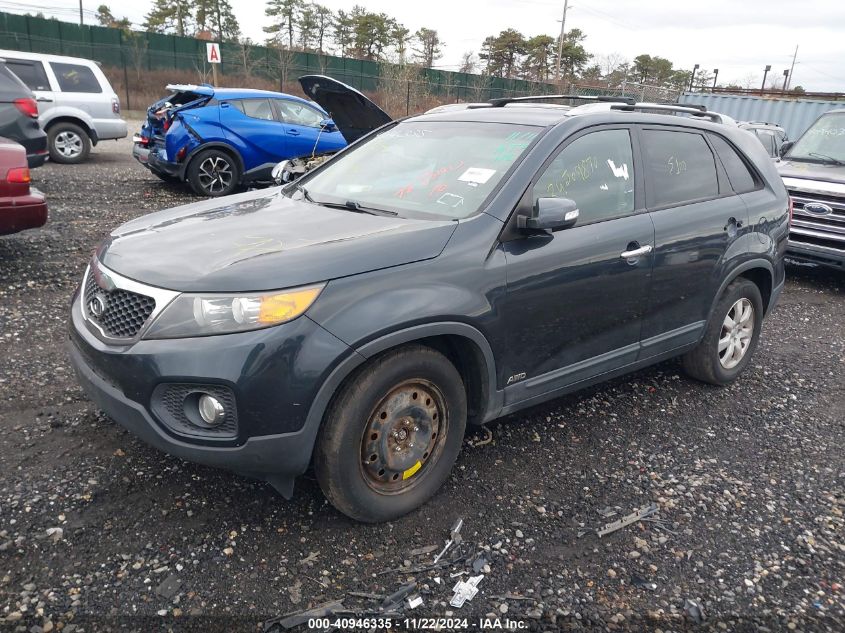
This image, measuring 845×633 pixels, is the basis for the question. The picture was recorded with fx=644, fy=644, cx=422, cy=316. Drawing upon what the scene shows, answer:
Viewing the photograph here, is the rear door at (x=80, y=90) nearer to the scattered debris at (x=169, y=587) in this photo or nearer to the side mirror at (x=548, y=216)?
the side mirror at (x=548, y=216)

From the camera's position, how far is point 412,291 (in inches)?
105

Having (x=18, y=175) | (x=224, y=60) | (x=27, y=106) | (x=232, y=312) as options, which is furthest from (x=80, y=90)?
(x=224, y=60)

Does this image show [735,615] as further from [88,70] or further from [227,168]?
[88,70]

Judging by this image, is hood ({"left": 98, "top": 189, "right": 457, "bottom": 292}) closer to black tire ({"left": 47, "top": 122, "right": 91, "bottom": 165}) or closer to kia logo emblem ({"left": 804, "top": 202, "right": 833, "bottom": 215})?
kia logo emblem ({"left": 804, "top": 202, "right": 833, "bottom": 215})

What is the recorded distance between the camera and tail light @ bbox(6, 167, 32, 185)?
5.46 meters

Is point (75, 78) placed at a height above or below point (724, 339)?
above

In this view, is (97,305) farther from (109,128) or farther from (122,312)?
(109,128)

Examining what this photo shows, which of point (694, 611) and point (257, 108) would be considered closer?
point (694, 611)

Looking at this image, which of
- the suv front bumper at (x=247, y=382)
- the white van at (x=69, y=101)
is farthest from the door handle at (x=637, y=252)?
the white van at (x=69, y=101)

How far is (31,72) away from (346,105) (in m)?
9.17

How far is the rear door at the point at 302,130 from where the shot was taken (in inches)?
414

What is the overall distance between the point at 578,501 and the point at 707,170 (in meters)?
2.36

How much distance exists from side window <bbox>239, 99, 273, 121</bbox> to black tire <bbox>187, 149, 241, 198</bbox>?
0.77m

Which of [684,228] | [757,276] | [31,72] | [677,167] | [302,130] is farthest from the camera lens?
[31,72]
